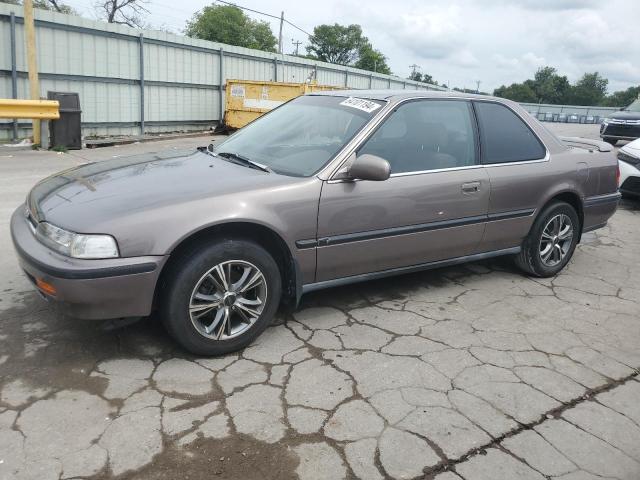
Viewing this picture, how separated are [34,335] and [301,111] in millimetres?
2385

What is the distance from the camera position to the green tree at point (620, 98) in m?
92.5

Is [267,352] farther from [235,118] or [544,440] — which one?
[235,118]

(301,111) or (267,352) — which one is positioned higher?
(301,111)

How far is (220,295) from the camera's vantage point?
9.77ft

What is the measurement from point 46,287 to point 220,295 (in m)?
0.88

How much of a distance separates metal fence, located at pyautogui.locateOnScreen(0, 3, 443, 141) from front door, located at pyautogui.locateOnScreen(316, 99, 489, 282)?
9.78 meters

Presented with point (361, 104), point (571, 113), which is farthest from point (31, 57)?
point (571, 113)

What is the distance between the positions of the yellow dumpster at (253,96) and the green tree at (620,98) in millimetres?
94655

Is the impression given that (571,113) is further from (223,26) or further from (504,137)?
(504,137)

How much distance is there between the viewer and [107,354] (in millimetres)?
3014

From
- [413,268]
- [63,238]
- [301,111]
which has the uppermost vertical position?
[301,111]

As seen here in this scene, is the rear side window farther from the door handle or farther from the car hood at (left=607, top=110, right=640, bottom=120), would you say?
the car hood at (left=607, top=110, right=640, bottom=120)

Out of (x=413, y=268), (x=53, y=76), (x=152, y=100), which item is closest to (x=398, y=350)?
(x=413, y=268)

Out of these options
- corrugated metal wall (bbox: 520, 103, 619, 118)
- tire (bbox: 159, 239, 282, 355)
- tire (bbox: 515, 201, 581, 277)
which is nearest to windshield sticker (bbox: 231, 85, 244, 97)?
tire (bbox: 515, 201, 581, 277)
